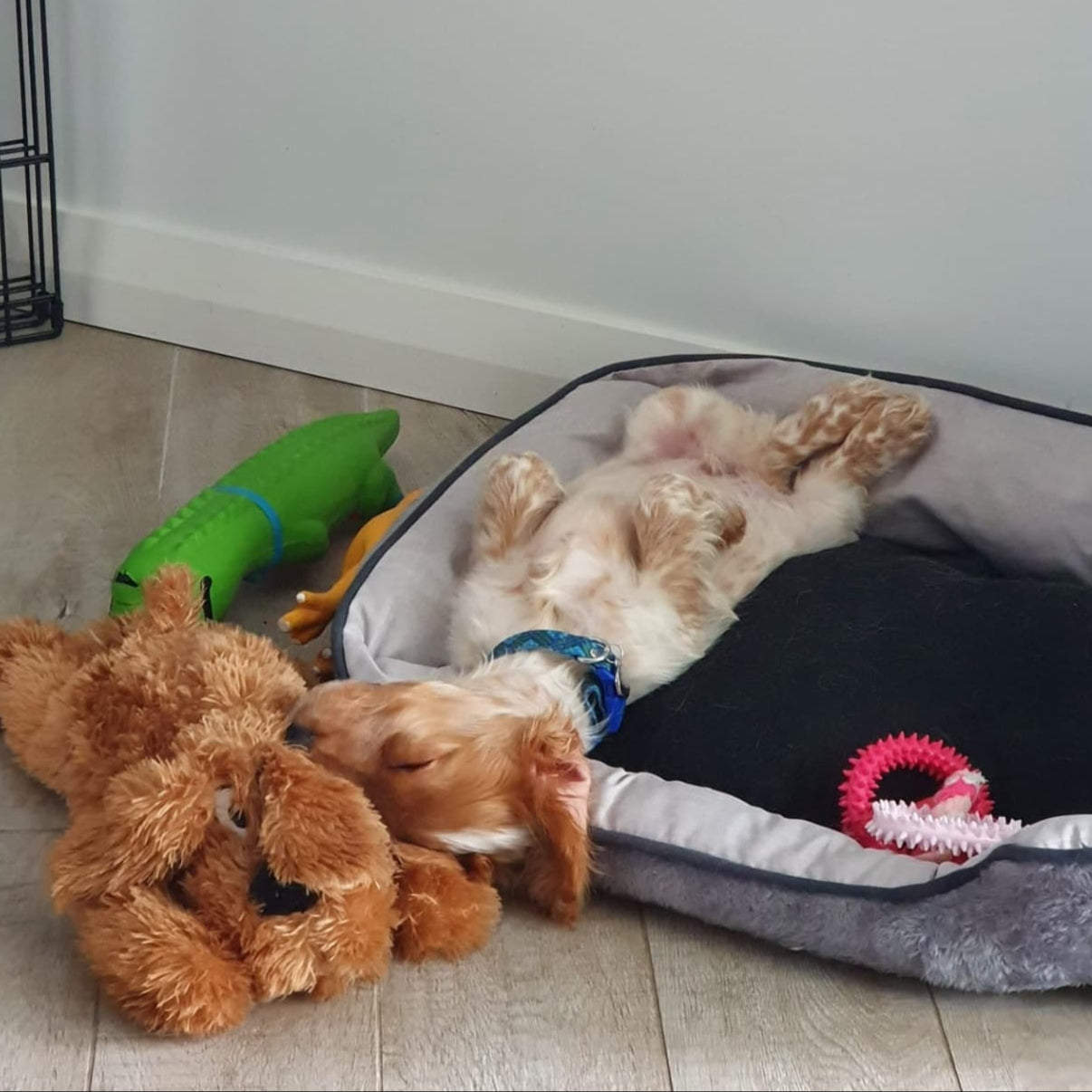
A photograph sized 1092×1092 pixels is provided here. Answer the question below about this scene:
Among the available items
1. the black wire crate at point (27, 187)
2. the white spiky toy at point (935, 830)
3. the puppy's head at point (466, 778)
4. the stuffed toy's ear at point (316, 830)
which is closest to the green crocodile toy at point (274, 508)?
the puppy's head at point (466, 778)

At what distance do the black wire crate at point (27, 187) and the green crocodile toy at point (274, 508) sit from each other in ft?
2.77

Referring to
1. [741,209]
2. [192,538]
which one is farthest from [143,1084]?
[741,209]

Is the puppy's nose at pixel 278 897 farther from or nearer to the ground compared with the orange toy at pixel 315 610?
farther from the ground

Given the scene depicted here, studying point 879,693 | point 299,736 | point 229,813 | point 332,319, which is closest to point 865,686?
point 879,693

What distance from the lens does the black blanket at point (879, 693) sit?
1814 mm

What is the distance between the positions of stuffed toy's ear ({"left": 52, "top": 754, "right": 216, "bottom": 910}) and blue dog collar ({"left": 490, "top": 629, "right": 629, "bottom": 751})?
498mm

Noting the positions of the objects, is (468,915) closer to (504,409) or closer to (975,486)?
(975,486)

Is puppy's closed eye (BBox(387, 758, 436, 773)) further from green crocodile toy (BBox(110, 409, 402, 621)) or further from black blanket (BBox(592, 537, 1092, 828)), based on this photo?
green crocodile toy (BBox(110, 409, 402, 621))

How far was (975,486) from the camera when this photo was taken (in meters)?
2.22

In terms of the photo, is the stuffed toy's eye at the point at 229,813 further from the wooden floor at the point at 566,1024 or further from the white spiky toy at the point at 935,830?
the white spiky toy at the point at 935,830

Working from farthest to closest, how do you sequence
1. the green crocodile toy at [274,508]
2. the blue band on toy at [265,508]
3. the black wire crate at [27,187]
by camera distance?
the black wire crate at [27,187]
the blue band on toy at [265,508]
the green crocodile toy at [274,508]

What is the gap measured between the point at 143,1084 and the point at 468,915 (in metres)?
0.39

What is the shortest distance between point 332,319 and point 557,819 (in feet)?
4.83

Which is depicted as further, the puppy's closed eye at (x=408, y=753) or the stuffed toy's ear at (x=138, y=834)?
the puppy's closed eye at (x=408, y=753)
